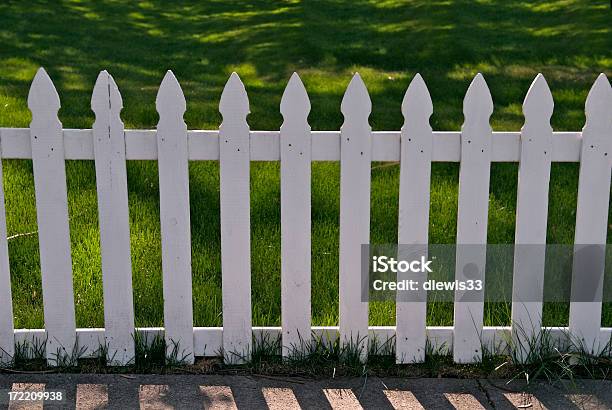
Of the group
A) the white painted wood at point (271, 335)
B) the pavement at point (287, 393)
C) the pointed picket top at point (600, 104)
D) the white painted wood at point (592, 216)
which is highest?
the pointed picket top at point (600, 104)

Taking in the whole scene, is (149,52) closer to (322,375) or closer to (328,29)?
(328,29)

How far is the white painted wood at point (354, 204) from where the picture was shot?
3.77 meters

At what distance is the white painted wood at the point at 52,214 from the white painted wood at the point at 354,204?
3.86 feet

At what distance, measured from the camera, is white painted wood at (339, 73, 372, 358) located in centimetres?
377

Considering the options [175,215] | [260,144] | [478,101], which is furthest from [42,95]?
[478,101]

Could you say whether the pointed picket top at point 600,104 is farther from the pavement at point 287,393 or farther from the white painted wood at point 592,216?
the pavement at point 287,393

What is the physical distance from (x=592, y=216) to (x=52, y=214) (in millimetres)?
2321

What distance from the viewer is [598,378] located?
3.92 metres

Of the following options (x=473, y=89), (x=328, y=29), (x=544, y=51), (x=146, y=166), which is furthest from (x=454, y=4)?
(x=473, y=89)

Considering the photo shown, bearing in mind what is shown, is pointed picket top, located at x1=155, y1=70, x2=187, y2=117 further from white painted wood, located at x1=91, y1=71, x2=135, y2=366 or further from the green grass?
the green grass

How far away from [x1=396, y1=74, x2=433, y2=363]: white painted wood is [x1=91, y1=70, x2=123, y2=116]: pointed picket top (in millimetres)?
1195

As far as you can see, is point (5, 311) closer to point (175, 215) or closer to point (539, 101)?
point (175, 215)

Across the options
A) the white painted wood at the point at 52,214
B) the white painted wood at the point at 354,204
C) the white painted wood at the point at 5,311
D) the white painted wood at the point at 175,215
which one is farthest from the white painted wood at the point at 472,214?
the white painted wood at the point at 5,311

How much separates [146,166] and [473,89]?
3.47 meters
